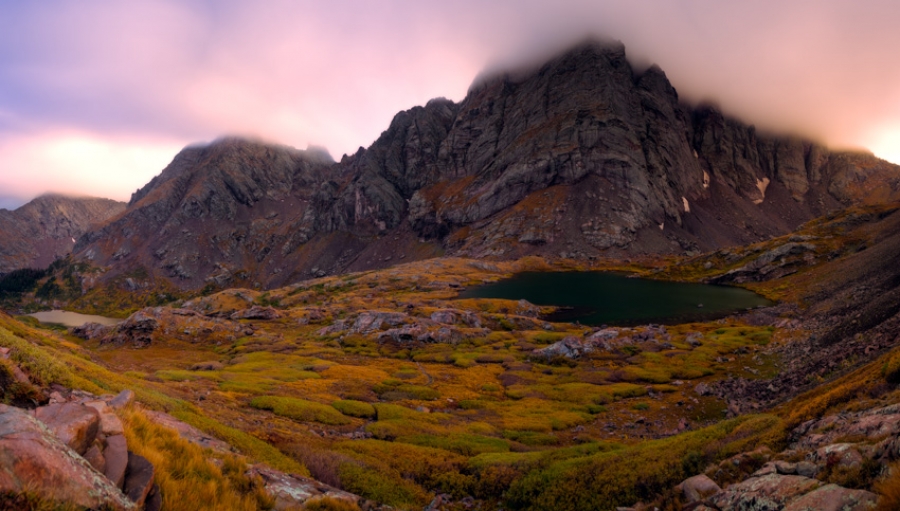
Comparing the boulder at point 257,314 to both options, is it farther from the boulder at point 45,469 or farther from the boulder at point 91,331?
the boulder at point 45,469

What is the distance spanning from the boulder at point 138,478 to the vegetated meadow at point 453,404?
491 mm

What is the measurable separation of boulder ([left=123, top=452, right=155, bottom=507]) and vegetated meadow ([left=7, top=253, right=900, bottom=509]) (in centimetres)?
49

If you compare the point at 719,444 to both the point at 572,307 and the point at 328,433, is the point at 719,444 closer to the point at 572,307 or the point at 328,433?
the point at 328,433

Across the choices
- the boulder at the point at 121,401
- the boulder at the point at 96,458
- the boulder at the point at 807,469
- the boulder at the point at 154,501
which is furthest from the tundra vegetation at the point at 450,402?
the boulder at the point at 121,401

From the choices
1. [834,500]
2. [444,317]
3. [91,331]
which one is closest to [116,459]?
[834,500]

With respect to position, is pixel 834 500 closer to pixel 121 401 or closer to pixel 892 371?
pixel 892 371

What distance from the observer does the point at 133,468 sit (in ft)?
27.8

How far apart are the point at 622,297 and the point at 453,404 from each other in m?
109

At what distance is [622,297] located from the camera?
132m

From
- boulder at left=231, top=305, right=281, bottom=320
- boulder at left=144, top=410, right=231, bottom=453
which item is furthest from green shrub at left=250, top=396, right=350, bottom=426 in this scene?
boulder at left=231, top=305, right=281, bottom=320

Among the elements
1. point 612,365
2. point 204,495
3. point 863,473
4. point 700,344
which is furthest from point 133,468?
point 700,344

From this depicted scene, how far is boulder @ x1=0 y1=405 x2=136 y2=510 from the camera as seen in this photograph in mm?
5855

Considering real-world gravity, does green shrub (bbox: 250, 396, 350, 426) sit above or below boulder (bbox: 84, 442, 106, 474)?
below

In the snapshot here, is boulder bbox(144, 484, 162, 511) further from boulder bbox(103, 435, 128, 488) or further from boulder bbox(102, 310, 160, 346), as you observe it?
boulder bbox(102, 310, 160, 346)
